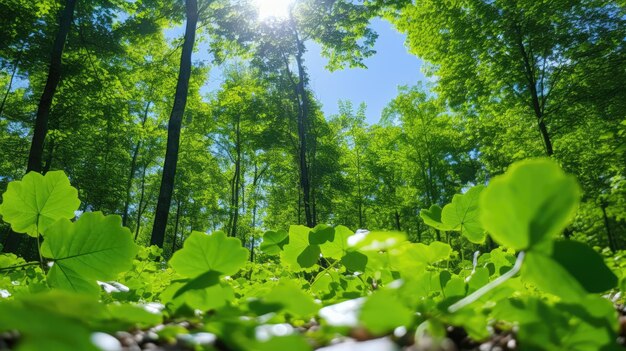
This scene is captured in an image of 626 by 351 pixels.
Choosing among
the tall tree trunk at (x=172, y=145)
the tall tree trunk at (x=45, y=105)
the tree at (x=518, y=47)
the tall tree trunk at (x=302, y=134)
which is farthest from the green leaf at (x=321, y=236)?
the tall tree trunk at (x=302, y=134)

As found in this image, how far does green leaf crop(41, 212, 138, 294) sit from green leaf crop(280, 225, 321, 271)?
30 centimetres

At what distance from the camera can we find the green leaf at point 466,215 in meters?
0.77

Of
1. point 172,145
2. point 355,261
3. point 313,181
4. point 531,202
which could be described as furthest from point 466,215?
point 313,181

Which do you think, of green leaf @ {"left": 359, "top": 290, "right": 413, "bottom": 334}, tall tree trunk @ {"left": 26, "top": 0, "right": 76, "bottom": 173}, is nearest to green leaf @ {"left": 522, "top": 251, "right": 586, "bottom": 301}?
green leaf @ {"left": 359, "top": 290, "right": 413, "bottom": 334}

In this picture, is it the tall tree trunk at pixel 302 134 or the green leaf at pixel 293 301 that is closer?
the green leaf at pixel 293 301

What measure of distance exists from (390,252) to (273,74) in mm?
16362

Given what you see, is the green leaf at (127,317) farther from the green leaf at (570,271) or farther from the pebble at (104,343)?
the green leaf at (570,271)

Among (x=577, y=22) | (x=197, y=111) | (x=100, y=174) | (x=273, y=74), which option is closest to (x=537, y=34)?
(x=577, y=22)

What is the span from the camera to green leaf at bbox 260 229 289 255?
83 centimetres

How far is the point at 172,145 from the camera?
7410 millimetres

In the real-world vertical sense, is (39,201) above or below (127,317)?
above

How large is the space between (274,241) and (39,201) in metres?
0.44

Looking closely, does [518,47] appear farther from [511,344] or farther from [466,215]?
[511,344]

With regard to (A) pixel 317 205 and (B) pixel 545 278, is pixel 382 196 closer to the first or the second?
(A) pixel 317 205
